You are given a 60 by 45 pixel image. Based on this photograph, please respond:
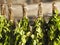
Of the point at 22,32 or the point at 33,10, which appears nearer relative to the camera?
the point at 22,32

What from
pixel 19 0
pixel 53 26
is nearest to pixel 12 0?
pixel 19 0

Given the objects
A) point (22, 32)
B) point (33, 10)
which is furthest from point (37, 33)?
point (33, 10)

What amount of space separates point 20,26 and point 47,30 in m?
0.16

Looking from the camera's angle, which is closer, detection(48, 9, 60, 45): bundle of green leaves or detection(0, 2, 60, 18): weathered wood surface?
detection(48, 9, 60, 45): bundle of green leaves

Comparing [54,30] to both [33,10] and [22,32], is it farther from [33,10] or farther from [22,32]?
[33,10]

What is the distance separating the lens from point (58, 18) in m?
1.43

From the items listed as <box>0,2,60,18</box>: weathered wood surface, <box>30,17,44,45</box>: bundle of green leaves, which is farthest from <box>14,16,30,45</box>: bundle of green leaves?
<box>0,2,60,18</box>: weathered wood surface

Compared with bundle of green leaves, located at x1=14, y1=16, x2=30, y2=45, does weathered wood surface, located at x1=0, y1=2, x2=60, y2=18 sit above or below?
above

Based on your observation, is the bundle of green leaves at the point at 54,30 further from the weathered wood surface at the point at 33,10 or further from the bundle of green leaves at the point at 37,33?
the weathered wood surface at the point at 33,10

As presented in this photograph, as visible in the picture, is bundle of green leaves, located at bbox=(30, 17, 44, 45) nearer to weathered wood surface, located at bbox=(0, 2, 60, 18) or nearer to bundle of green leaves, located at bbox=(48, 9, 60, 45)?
bundle of green leaves, located at bbox=(48, 9, 60, 45)

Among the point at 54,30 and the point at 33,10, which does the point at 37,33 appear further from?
the point at 33,10

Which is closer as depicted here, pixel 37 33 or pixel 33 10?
pixel 37 33

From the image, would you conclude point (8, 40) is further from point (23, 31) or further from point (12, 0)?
point (12, 0)

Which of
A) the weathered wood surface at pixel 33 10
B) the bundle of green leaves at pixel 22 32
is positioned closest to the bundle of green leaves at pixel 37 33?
the bundle of green leaves at pixel 22 32
